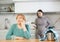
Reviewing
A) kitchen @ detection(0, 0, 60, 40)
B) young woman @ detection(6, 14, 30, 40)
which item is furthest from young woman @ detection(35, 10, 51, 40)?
young woman @ detection(6, 14, 30, 40)

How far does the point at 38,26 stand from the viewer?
12.4 feet

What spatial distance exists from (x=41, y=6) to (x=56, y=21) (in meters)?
0.55

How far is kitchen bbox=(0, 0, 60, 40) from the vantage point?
4101 millimetres

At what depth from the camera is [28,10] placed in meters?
4.12

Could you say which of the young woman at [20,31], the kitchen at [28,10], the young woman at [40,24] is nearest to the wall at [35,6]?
the kitchen at [28,10]

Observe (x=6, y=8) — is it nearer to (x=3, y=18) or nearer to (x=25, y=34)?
(x=3, y=18)

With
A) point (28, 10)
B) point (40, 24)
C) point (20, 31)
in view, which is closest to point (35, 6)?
point (28, 10)

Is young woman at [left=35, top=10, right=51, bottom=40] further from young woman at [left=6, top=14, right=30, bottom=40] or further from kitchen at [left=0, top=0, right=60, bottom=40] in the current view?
young woman at [left=6, top=14, right=30, bottom=40]

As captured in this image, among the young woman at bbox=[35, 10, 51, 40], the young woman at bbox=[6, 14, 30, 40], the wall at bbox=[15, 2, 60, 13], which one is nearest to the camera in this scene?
the young woman at bbox=[6, 14, 30, 40]

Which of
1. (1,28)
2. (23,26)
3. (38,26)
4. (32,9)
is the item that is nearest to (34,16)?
(32,9)

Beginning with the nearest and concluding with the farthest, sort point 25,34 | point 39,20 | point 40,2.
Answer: point 25,34, point 39,20, point 40,2

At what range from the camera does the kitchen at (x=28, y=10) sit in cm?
410

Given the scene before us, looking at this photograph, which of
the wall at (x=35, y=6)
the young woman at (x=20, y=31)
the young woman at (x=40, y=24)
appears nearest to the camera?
the young woman at (x=20, y=31)

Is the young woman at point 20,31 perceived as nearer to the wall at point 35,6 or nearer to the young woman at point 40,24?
the young woman at point 40,24
